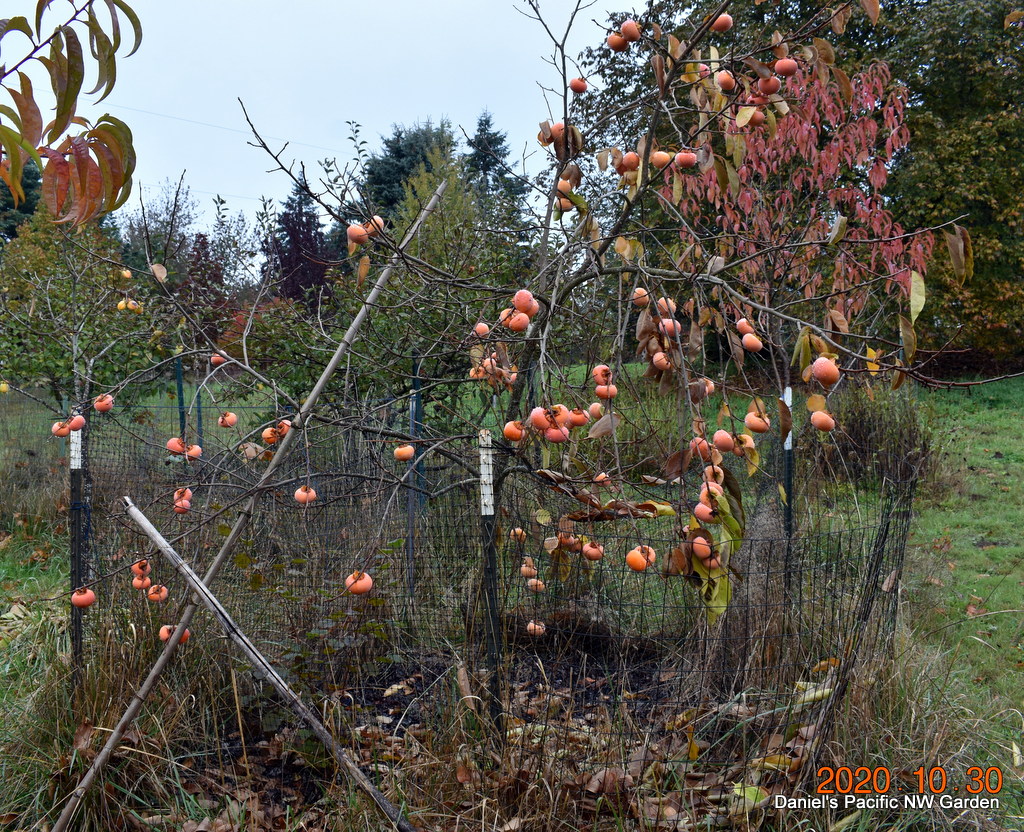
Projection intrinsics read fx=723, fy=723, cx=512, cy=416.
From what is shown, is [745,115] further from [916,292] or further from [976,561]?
[976,561]

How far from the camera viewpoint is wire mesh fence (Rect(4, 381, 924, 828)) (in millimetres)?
1905

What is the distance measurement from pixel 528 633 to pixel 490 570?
695 millimetres

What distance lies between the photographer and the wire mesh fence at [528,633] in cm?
191

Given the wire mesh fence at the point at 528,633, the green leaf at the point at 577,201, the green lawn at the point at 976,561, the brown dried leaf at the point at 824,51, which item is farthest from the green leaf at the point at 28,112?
the green lawn at the point at 976,561

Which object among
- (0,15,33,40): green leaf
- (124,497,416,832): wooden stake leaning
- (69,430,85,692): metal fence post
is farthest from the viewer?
(69,430,85,692): metal fence post

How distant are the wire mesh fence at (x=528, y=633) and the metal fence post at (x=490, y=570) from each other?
2 centimetres

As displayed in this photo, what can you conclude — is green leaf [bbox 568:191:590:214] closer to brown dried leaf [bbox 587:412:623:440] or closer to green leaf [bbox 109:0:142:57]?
brown dried leaf [bbox 587:412:623:440]

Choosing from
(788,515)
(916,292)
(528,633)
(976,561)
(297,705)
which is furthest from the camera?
(976,561)

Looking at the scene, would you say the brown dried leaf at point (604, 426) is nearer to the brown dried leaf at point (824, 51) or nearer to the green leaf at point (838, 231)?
the green leaf at point (838, 231)

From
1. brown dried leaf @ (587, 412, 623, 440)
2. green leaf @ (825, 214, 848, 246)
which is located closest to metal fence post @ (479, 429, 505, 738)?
brown dried leaf @ (587, 412, 623, 440)

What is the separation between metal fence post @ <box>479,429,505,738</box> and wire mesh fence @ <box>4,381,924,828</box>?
21 mm

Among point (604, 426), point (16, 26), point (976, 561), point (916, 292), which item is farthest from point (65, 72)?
point (976, 561)

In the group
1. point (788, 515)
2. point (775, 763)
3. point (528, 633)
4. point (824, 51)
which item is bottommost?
point (775, 763)

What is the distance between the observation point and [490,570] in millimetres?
2105
